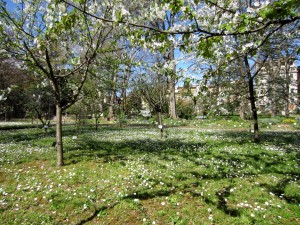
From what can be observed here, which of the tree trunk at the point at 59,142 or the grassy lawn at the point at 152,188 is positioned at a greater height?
the tree trunk at the point at 59,142

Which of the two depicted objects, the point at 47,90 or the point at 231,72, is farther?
the point at 47,90

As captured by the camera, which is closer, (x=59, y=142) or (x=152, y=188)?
(x=152, y=188)

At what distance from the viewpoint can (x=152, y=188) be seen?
4898 millimetres

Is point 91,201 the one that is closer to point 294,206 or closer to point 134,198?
point 134,198

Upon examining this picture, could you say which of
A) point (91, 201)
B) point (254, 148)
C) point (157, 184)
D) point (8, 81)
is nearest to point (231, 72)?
point (254, 148)

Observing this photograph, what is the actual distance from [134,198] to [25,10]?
19.4ft

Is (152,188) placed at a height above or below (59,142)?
below

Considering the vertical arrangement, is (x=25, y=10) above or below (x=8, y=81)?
below

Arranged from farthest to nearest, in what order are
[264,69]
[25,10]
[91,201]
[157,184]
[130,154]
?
[264,69]
[130,154]
[25,10]
[157,184]
[91,201]

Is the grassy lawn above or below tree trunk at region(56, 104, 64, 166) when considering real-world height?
below

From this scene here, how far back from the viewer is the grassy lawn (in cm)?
380

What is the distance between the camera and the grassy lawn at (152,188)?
380cm

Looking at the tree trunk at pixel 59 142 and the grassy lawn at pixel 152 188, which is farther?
the tree trunk at pixel 59 142

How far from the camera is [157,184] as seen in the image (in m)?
5.15
